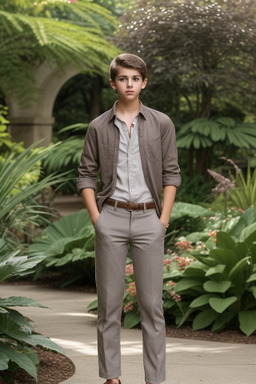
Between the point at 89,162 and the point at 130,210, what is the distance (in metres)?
0.34

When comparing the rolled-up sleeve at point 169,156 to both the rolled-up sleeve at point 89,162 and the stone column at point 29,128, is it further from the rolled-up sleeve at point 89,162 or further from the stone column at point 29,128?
the stone column at point 29,128

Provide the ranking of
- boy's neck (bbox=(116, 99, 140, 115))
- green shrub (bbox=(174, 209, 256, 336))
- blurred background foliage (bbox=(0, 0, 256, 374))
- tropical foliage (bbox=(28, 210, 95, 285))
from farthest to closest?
1. tropical foliage (bbox=(28, 210, 95, 285))
2. blurred background foliage (bbox=(0, 0, 256, 374))
3. green shrub (bbox=(174, 209, 256, 336))
4. boy's neck (bbox=(116, 99, 140, 115))

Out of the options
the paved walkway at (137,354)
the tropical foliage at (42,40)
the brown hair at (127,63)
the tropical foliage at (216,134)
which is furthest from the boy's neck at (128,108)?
the tropical foliage at (216,134)

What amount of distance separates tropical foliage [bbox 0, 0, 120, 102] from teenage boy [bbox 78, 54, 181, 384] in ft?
18.5

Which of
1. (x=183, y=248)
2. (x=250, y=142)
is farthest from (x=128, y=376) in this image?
(x=250, y=142)

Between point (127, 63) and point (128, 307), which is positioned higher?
point (127, 63)

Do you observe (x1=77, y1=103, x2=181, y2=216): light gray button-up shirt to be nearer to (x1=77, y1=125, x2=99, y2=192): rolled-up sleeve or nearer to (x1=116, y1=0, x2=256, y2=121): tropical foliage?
(x1=77, y1=125, x2=99, y2=192): rolled-up sleeve

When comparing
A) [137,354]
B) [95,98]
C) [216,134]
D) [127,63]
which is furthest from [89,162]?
[95,98]

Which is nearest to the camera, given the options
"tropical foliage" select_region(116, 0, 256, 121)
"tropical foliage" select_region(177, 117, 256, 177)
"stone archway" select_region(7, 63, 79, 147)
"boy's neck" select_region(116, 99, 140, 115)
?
"boy's neck" select_region(116, 99, 140, 115)

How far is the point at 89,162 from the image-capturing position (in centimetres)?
378

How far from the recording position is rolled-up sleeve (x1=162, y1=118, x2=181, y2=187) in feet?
12.3

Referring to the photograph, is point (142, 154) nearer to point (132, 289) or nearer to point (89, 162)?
point (89, 162)

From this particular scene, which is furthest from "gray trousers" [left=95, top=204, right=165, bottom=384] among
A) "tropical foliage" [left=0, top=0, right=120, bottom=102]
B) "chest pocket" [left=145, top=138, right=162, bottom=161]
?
"tropical foliage" [left=0, top=0, right=120, bottom=102]

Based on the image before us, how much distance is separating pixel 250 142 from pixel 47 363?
304 inches
